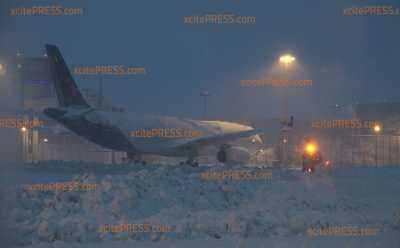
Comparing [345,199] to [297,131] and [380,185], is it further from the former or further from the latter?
[297,131]

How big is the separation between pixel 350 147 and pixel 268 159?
18.2ft

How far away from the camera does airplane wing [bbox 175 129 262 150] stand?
2225cm

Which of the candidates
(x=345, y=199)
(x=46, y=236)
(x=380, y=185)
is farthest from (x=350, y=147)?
(x=46, y=236)

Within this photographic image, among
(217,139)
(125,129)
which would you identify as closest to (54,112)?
(125,129)

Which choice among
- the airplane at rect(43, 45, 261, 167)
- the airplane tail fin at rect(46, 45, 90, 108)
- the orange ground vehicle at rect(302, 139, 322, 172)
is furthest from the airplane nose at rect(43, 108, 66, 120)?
the orange ground vehicle at rect(302, 139, 322, 172)

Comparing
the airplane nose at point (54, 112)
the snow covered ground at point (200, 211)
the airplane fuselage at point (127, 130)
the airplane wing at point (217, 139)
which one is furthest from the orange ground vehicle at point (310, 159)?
the airplane nose at point (54, 112)

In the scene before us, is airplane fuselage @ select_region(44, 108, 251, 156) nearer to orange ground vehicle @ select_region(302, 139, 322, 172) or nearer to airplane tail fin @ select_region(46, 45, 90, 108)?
airplane tail fin @ select_region(46, 45, 90, 108)

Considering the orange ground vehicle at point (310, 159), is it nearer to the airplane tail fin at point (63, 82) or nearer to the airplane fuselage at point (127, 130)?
the airplane fuselage at point (127, 130)

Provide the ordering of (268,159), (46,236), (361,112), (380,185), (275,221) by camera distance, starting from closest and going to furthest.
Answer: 1. (46,236)
2. (275,221)
3. (380,185)
4. (268,159)
5. (361,112)

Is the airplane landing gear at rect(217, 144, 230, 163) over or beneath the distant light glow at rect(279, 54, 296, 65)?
beneath

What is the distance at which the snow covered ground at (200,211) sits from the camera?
7.73 m

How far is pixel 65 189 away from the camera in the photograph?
1077 cm

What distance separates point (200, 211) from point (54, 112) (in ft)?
43.3

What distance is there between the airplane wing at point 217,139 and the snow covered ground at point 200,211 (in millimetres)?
7918
